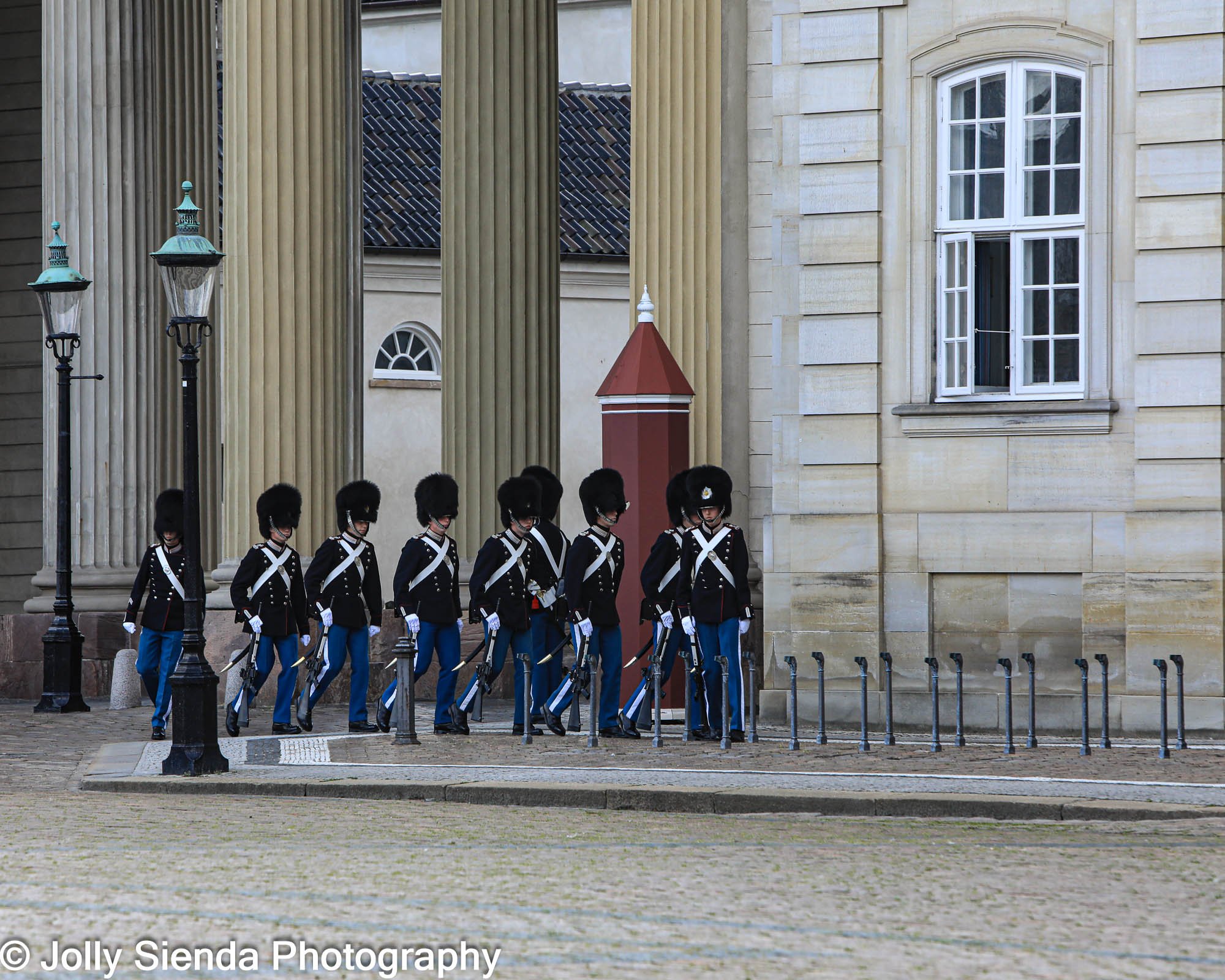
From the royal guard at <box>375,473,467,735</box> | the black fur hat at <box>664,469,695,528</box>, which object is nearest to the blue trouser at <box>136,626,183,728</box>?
the royal guard at <box>375,473,467,735</box>

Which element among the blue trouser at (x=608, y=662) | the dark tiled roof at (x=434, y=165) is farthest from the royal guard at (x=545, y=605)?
the dark tiled roof at (x=434, y=165)

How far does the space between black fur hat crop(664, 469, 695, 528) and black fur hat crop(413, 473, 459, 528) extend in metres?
1.70

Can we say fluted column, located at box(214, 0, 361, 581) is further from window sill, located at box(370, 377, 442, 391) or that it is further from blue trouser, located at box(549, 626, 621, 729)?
window sill, located at box(370, 377, 442, 391)

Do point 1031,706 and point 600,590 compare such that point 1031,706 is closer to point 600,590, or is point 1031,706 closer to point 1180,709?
point 1180,709

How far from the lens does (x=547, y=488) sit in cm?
1670

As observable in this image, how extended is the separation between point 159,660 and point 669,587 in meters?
4.07

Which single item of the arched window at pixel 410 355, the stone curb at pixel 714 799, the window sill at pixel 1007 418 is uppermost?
the arched window at pixel 410 355

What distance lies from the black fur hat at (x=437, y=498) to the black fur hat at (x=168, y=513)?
190 centimetres

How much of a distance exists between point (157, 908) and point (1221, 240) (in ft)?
29.8

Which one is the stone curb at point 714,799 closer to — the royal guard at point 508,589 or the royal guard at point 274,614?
the royal guard at point 508,589

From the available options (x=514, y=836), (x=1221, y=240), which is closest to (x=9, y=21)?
(x=1221, y=240)

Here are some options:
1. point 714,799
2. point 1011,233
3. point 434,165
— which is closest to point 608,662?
point 1011,233

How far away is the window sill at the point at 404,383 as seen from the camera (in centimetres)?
3852

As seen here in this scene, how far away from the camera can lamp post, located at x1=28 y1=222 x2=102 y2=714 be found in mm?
20500
